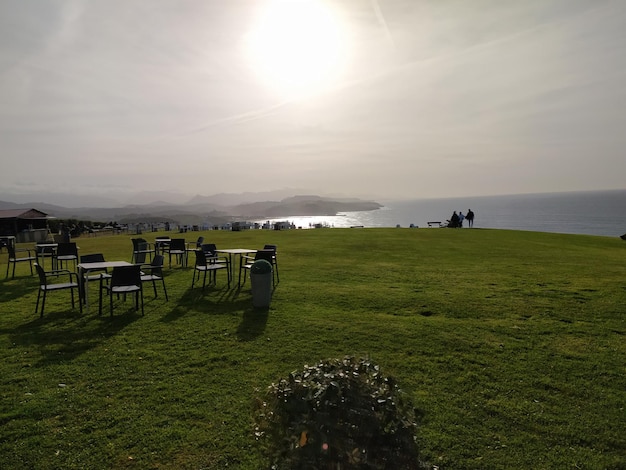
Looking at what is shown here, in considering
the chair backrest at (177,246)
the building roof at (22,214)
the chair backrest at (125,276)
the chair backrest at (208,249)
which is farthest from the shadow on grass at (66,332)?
the building roof at (22,214)

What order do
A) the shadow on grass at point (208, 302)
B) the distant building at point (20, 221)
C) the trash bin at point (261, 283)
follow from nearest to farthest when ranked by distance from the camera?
the shadow on grass at point (208, 302) → the trash bin at point (261, 283) → the distant building at point (20, 221)

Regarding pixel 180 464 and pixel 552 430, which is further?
pixel 552 430

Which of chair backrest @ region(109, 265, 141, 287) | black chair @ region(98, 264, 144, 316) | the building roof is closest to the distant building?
the building roof

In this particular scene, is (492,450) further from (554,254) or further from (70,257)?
(554,254)

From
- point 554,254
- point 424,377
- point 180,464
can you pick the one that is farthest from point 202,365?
point 554,254

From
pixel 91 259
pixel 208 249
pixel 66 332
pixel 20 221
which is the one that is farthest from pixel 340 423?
pixel 20 221

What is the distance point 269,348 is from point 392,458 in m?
4.32

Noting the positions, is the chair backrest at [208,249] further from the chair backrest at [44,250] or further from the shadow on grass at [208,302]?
the chair backrest at [44,250]

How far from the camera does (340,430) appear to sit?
7.34 ft

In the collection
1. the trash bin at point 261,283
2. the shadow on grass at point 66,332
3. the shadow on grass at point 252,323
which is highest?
the trash bin at point 261,283

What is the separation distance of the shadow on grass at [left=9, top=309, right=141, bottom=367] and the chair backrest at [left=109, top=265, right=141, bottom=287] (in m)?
0.80

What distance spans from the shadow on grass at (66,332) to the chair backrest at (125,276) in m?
0.80

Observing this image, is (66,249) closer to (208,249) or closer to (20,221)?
(208,249)

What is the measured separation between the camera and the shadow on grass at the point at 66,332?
20.6ft
